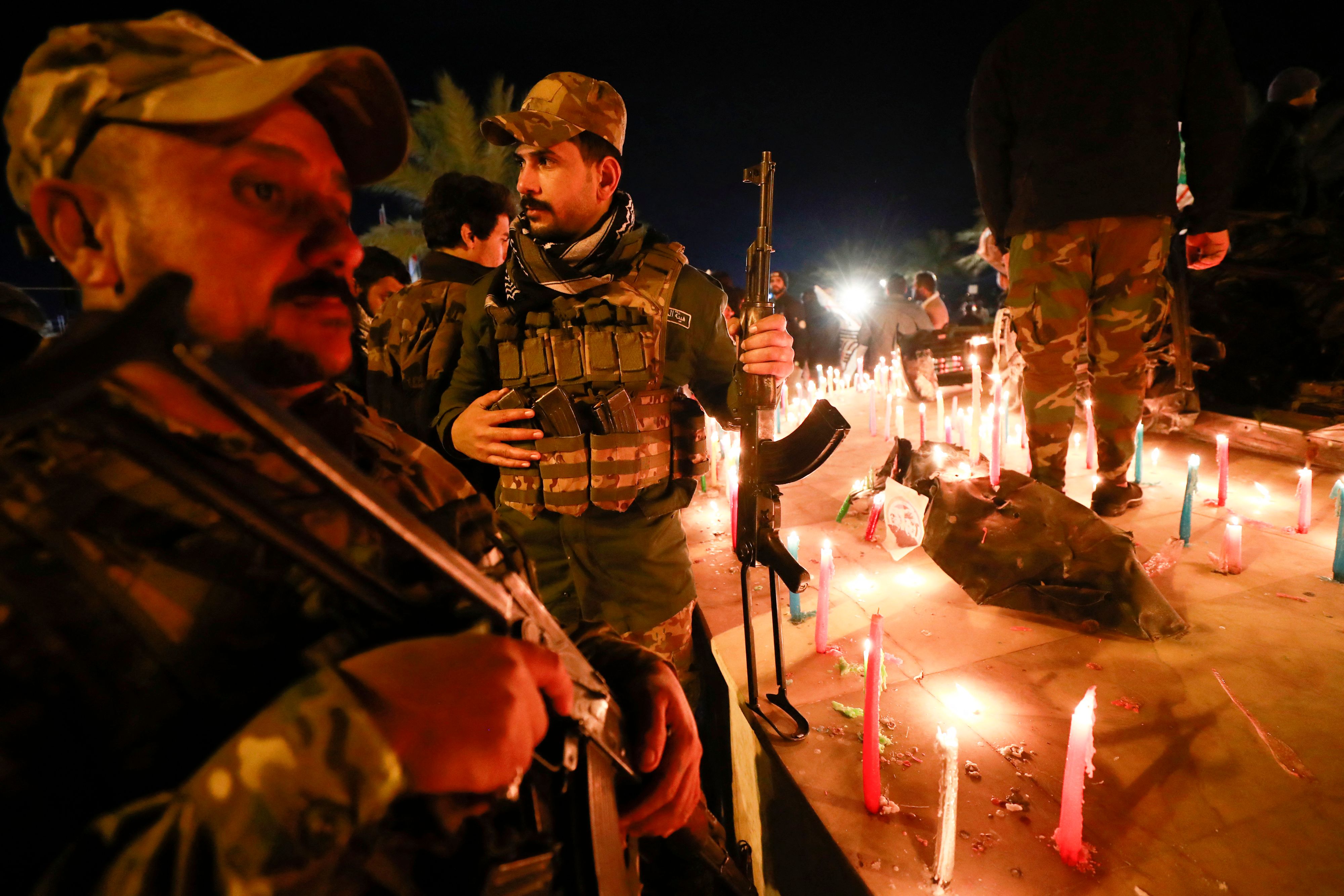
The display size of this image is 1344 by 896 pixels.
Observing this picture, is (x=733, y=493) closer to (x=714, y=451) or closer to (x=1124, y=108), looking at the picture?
(x=714, y=451)

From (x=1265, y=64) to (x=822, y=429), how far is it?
699 inches

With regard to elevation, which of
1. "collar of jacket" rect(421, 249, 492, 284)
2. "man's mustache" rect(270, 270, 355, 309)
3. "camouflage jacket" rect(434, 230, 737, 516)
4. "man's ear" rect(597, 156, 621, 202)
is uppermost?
"man's ear" rect(597, 156, 621, 202)

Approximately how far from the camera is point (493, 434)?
7.30ft

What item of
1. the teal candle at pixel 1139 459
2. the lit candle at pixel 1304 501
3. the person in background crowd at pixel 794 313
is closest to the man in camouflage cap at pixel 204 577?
the lit candle at pixel 1304 501

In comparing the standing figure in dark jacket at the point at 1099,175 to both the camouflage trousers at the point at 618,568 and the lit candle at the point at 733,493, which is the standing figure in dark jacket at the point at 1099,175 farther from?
the camouflage trousers at the point at 618,568

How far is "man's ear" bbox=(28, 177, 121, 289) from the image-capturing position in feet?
2.64

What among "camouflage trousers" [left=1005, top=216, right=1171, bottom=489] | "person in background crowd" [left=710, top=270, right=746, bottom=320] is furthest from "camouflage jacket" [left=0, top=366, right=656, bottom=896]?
"person in background crowd" [left=710, top=270, right=746, bottom=320]

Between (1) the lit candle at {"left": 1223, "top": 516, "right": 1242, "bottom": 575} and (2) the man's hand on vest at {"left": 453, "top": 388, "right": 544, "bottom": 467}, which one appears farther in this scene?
(1) the lit candle at {"left": 1223, "top": 516, "right": 1242, "bottom": 575}

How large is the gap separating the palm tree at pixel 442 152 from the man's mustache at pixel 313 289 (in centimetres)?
1247

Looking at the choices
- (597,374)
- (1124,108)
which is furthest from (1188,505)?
(597,374)

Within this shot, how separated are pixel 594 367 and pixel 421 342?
4.32ft

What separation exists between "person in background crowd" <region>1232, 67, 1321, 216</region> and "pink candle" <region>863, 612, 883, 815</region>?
671 centimetres

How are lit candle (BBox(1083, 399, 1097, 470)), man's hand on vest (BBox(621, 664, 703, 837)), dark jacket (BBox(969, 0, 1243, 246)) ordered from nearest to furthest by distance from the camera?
1. man's hand on vest (BBox(621, 664, 703, 837))
2. dark jacket (BBox(969, 0, 1243, 246))
3. lit candle (BBox(1083, 399, 1097, 470))

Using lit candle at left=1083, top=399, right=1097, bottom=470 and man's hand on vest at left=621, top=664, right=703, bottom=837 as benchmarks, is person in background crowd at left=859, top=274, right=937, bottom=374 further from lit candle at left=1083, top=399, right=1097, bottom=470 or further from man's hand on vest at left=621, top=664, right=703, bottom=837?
man's hand on vest at left=621, top=664, right=703, bottom=837
